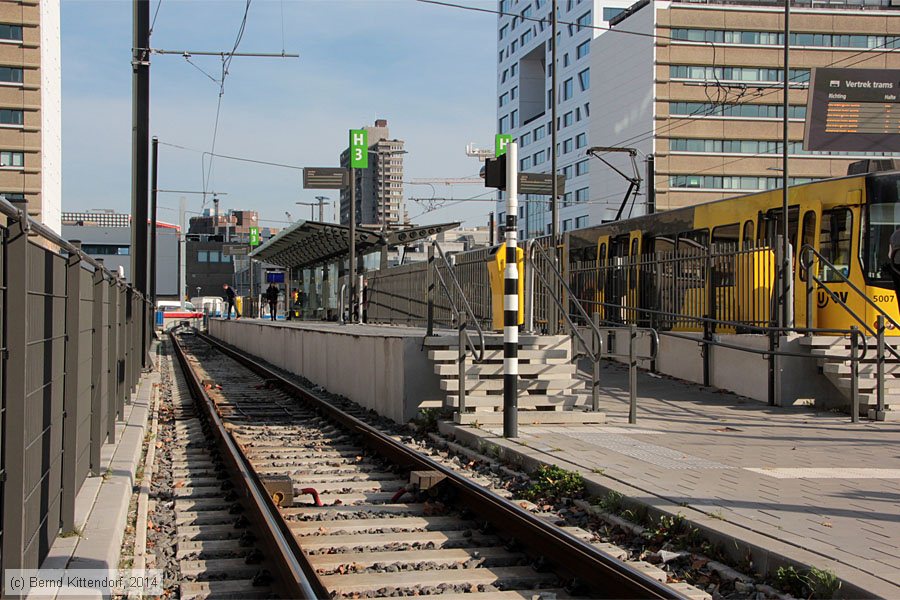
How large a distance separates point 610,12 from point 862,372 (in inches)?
2821

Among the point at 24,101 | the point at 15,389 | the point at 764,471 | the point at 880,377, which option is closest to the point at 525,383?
the point at 764,471

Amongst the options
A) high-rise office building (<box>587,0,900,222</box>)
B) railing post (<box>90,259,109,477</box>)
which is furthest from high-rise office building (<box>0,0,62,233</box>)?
railing post (<box>90,259,109,477</box>)

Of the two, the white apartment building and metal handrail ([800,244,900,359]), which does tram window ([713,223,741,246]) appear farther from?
the white apartment building

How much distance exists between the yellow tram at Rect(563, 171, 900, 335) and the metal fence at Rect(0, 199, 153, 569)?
8985mm

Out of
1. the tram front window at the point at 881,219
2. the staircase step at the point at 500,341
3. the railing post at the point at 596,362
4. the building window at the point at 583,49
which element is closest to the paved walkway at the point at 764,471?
the railing post at the point at 596,362

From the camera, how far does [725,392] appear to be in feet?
53.7

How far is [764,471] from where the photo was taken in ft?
28.3

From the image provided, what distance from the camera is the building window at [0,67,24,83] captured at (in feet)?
253

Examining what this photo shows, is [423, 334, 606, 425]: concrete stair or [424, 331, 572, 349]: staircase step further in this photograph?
[424, 331, 572, 349]: staircase step

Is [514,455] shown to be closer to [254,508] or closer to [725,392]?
[254,508]

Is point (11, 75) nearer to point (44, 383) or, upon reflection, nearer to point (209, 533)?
point (209, 533)

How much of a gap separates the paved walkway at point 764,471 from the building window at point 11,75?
73.8m

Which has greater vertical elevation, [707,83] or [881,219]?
[707,83]

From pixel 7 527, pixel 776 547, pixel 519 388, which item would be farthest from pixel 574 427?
pixel 7 527
